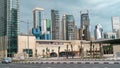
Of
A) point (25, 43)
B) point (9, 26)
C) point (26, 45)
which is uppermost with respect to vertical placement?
point (9, 26)

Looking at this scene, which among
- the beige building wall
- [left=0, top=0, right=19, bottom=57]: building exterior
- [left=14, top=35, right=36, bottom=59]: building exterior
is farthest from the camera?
the beige building wall

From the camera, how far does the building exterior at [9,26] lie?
151 meters

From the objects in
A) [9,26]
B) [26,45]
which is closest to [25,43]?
[26,45]

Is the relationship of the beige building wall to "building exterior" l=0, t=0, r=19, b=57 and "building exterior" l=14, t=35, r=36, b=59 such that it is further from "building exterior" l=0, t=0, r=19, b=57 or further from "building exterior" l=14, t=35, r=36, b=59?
"building exterior" l=0, t=0, r=19, b=57

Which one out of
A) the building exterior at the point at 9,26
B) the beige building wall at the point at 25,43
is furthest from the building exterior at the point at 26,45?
the building exterior at the point at 9,26

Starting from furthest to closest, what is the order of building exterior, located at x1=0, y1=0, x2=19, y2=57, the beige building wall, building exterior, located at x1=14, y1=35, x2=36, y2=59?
the beige building wall, building exterior, located at x1=14, y1=35, x2=36, y2=59, building exterior, located at x1=0, y1=0, x2=19, y2=57

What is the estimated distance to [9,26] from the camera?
152375 mm

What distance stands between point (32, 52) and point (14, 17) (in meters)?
27.4

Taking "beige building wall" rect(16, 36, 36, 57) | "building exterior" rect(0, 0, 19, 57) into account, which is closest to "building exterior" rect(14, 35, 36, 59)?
"beige building wall" rect(16, 36, 36, 57)

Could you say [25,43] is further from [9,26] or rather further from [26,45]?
[9,26]

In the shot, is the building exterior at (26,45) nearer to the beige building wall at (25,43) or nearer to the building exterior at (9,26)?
the beige building wall at (25,43)

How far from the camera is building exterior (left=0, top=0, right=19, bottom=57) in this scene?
151000 mm

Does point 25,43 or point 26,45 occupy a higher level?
point 25,43

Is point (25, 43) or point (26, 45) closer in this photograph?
point (26, 45)
